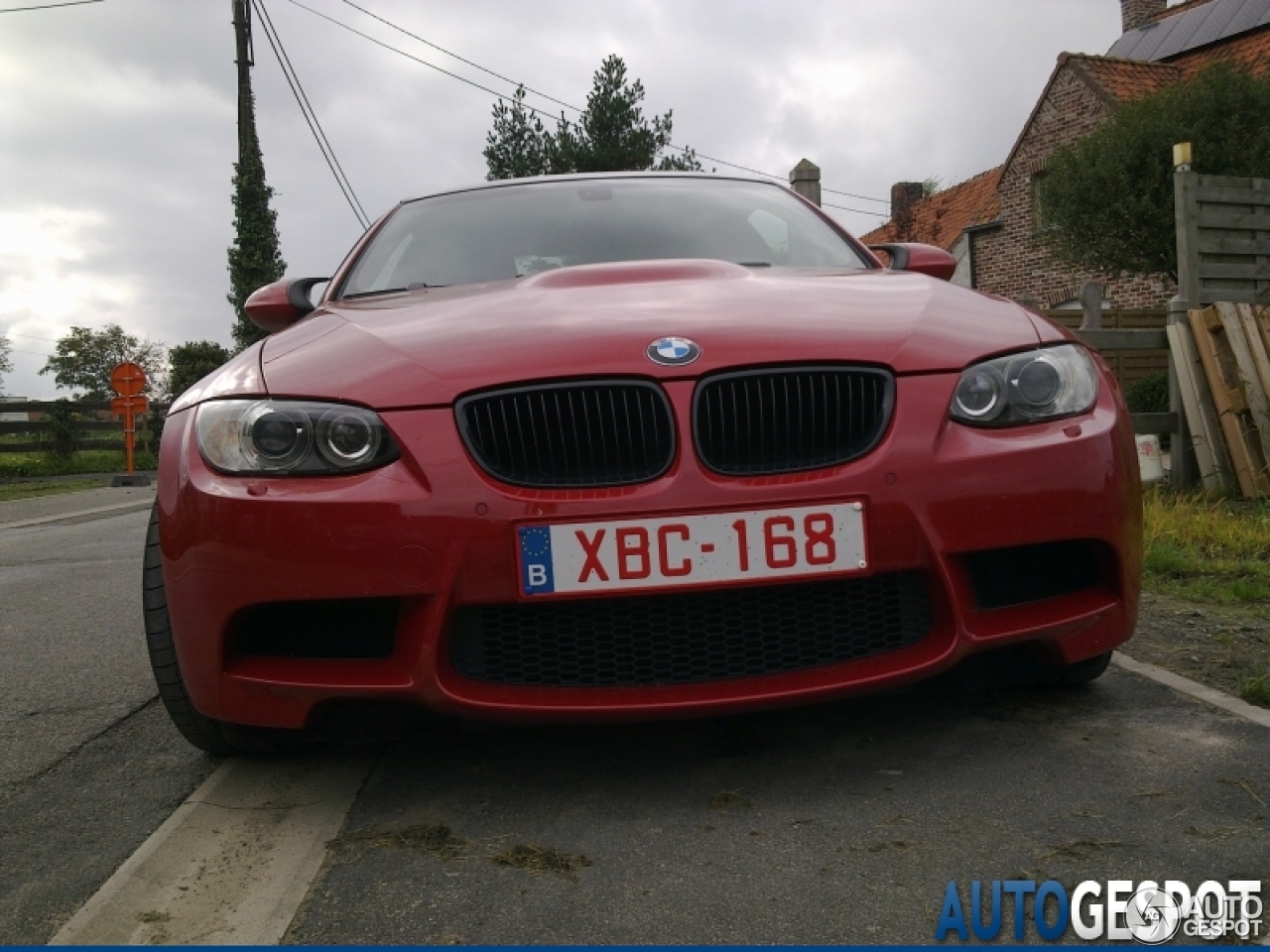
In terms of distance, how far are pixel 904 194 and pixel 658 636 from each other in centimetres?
3614

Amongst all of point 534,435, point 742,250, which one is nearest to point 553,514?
point 534,435

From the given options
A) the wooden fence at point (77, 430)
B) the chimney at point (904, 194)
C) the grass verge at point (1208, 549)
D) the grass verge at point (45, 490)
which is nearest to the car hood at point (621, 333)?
the grass verge at point (1208, 549)

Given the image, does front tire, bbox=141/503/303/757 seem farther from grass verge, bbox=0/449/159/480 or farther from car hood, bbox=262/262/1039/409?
grass verge, bbox=0/449/159/480

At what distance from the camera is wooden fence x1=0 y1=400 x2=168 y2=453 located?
2414 centimetres

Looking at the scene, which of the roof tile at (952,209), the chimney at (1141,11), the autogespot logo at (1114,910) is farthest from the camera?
the roof tile at (952,209)

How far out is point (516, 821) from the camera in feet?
6.95

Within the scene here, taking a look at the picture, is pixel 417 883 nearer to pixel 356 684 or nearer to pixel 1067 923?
pixel 356 684

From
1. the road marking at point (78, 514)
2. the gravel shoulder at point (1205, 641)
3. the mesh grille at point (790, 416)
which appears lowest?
the road marking at point (78, 514)

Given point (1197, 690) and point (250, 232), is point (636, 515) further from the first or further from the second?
point (250, 232)

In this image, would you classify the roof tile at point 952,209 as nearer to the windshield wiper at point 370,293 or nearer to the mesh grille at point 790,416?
the windshield wiper at point 370,293

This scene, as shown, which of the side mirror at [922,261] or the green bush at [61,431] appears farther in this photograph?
the green bush at [61,431]

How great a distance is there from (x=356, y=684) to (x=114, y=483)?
54.0 ft

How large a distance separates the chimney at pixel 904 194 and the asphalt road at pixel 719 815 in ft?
112

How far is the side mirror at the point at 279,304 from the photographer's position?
3463mm
